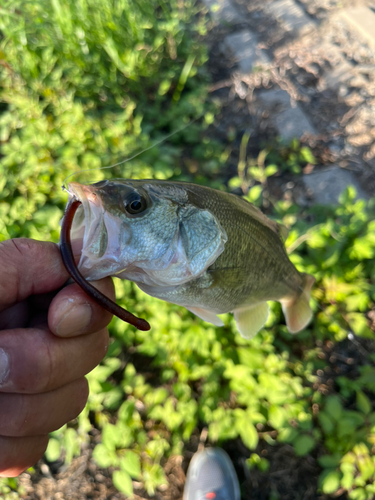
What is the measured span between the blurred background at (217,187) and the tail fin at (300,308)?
1.18 ft

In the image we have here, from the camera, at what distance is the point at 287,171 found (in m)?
3.19

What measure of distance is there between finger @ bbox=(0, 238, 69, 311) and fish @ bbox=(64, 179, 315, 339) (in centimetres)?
8

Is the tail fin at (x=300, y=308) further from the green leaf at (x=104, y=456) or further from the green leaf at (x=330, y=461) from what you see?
the green leaf at (x=104, y=456)

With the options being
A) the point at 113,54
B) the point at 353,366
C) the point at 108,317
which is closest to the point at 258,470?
the point at 353,366

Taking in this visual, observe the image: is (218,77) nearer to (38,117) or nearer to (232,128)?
(232,128)

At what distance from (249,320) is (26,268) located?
0.92m

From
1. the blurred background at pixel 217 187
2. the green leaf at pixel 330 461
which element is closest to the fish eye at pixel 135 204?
the blurred background at pixel 217 187

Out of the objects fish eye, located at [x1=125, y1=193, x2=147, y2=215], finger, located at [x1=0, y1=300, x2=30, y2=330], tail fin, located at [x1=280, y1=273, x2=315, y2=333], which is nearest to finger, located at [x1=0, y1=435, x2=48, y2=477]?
finger, located at [x1=0, y1=300, x2=30, y2=330]

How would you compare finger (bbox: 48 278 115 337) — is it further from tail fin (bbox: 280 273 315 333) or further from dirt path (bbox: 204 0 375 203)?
dirt path (bbox: 204 0 375 203)

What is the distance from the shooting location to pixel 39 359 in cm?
92

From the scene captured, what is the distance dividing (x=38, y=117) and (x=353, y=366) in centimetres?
292

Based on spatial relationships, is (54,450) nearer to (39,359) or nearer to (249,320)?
(39,359)

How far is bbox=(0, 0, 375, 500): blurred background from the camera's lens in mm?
1778

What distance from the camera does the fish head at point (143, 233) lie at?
0.89 m
